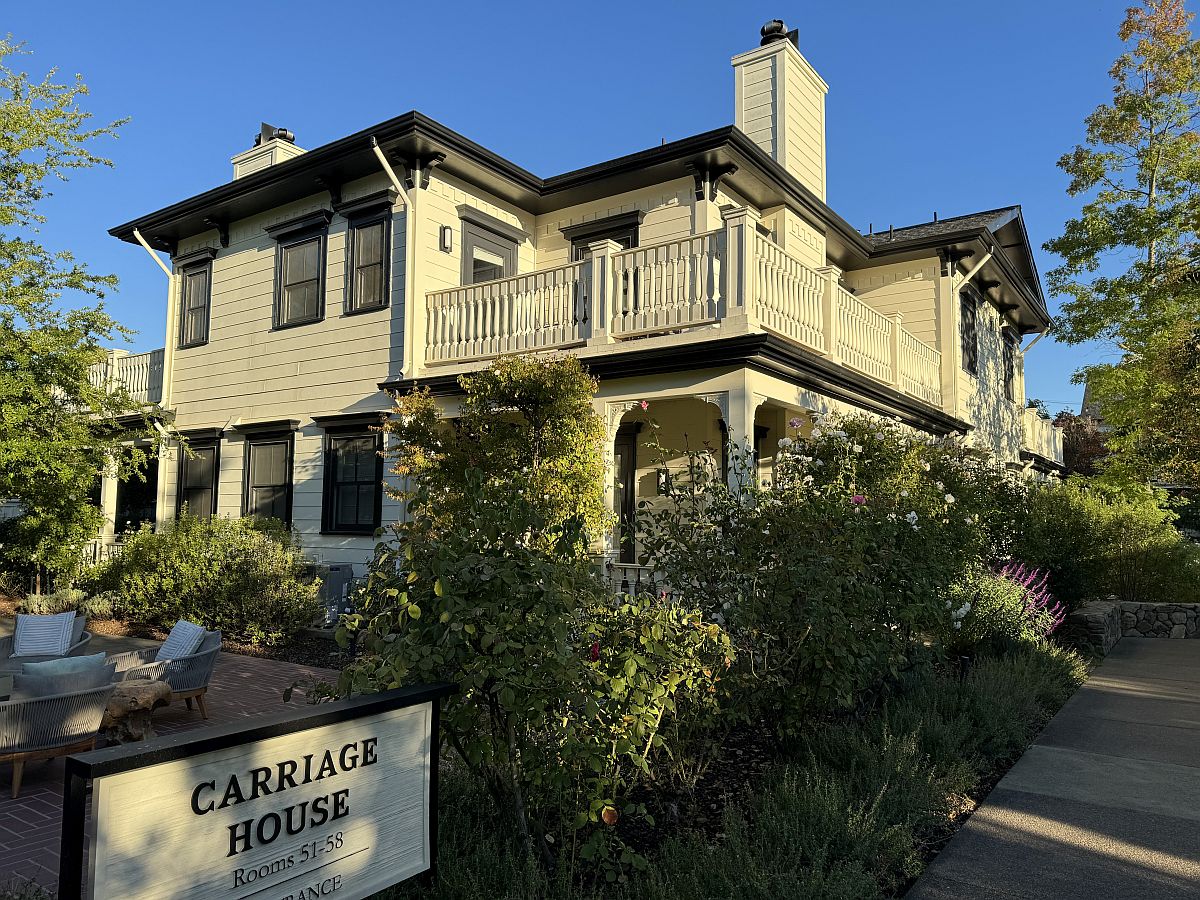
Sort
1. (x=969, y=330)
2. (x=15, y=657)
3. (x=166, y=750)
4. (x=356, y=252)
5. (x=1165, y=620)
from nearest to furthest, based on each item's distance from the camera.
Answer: (x=166, y=750), (x=15, y=657), (x=1165, y=620), (x=356, y=252), (x=969, y=330)

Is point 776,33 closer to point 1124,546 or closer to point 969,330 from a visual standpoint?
point 969,330

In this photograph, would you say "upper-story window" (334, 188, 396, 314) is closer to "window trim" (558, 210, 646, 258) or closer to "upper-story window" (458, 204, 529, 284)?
"upper-story window" (458, 204, 529, 284)

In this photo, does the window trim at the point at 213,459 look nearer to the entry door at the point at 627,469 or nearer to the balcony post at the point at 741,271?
the entry door at the point at 627,469

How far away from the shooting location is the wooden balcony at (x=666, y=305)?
378 inches

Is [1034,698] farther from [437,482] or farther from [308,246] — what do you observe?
[308,246]

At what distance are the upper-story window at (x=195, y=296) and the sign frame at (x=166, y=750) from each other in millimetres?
14959

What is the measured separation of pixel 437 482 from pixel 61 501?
9.27m

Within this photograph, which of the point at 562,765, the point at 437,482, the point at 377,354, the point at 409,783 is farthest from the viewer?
the point at 377,354

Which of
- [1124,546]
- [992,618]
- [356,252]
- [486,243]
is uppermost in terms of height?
[486,243]

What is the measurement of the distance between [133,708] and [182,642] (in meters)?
1.44

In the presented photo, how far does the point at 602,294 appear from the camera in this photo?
10578 mm

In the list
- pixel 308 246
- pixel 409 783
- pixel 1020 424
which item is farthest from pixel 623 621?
pixel 1020 424

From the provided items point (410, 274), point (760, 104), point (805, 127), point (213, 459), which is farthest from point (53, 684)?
point (805, 127)

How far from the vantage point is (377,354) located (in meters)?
13.0
